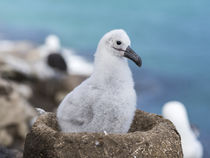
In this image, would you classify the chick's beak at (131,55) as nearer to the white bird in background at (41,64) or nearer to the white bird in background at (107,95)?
the white bird in background at (107,95)

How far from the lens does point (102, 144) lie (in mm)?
3062

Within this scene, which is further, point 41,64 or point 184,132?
point 41,64

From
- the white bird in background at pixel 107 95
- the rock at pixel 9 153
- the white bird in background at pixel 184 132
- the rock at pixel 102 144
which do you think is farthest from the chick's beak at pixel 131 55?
the white bird in background at pixel 184 132

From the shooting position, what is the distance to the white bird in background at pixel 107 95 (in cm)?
329

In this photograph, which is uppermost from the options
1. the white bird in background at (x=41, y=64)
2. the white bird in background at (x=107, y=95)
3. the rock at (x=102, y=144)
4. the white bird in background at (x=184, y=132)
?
the white bird in background at (x=41, y=64)

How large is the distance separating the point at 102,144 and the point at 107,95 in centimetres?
41

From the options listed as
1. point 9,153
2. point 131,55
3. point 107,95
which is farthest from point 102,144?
point 9,153

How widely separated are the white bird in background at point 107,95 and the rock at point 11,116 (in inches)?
158

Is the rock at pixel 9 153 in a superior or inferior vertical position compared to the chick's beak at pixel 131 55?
inferior

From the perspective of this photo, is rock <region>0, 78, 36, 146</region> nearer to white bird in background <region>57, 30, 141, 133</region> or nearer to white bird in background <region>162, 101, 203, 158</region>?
white bird in background <region>162, 101, 203, 158</region>

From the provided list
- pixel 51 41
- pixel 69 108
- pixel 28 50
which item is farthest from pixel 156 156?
pixel 51 41

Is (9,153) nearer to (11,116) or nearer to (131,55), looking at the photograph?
(131,55)

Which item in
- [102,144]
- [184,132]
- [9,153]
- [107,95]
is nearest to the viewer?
[102,144]

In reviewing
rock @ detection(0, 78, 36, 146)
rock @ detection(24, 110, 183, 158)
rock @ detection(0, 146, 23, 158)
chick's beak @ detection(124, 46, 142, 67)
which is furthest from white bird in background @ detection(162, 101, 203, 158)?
chick's beak @ detection(124, 46, 142, 67)
